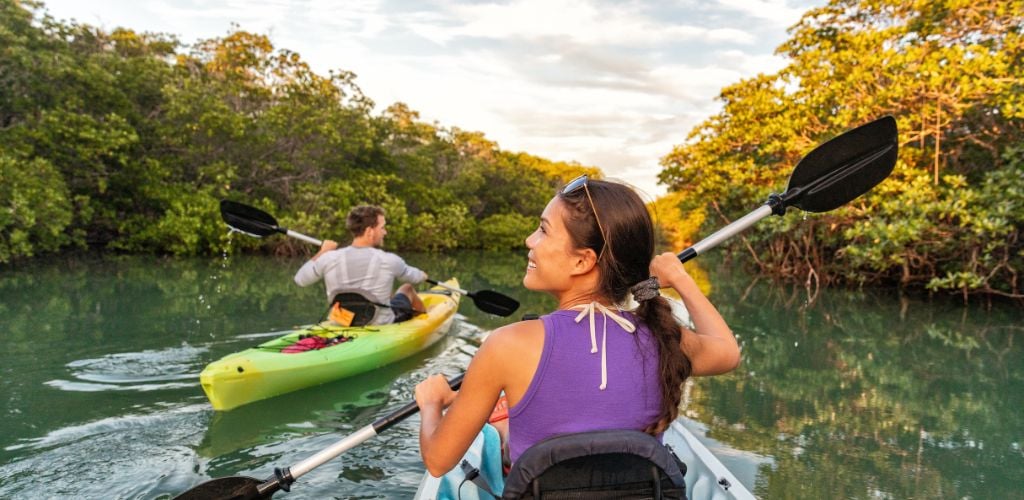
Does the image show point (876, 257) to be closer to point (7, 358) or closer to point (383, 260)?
point (383, 260)

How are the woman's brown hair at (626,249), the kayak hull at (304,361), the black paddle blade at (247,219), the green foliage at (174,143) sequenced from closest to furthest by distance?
the woman's brown hair at (626,249)
the kayak hull at (304,361)
the black paddle blade at (247,219)
the green foliage at (174,143)

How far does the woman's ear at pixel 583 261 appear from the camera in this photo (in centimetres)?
139

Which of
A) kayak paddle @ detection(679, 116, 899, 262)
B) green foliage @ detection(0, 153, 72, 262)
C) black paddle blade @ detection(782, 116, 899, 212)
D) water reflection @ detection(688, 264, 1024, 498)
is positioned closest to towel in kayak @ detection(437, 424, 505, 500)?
kayak paddle @ detection(679, 116, 899, 262)

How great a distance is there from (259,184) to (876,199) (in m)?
15.0

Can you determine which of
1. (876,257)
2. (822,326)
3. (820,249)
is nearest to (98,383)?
(822,326)

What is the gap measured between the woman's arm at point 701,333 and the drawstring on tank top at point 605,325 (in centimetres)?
20

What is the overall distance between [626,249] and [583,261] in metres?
0.10

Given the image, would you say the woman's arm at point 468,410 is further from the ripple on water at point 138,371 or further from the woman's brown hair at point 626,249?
the ripple on water at point 138,371

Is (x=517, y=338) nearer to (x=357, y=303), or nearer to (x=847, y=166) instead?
(x=847, y=166)

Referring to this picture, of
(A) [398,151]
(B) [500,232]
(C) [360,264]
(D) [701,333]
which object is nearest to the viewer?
(D) [701,333]

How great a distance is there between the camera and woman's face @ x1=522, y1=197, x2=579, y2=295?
55.4 inches

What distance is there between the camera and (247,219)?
5.67 metres

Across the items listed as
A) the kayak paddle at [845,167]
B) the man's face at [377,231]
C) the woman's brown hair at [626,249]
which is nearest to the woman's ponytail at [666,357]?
the woman's brown hair at [626,249]

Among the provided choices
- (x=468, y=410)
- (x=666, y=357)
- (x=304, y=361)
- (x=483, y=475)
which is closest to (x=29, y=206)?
(x=304, y=361)
